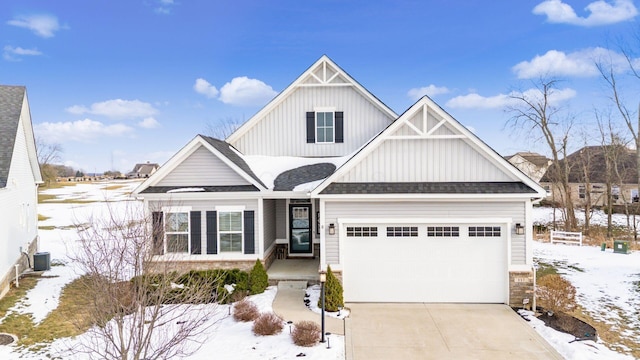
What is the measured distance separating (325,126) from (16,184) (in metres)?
12.0

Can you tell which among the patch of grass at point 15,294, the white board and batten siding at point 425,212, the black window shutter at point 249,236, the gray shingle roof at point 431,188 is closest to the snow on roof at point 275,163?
the black window shutter at point 249,236

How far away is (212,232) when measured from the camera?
→ 12.2 metres

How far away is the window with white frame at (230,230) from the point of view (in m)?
12.3

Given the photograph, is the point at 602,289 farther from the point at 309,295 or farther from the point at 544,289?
the point at 309,295

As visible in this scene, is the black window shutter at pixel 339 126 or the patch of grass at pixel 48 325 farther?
the black window shutter at pixel 339 126

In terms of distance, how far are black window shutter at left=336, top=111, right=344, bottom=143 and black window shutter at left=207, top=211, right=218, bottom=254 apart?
6.30 meters

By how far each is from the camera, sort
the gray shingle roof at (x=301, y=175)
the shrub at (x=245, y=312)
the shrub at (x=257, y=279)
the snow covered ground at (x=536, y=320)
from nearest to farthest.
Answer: the snow covered ground at (x=536, y=320) → the shrub at (x=245, y=312) → the shrub at (x=257, y=279) → the gray shingle roof at (x=301, y=175)

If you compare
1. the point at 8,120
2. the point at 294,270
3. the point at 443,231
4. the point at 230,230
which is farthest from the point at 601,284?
the point at 8,120

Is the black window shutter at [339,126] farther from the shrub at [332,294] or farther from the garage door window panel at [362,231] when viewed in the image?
the shrub at [332,294]

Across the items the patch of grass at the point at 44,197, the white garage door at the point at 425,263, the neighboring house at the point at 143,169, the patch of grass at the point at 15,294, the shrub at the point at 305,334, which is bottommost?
the patch of grass at the point at 15,294

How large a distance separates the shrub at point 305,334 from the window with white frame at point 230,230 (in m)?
4.49

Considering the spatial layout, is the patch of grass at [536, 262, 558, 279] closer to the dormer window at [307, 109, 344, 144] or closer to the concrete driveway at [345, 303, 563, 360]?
the concrete driveway at [345, 303, 563, 360]

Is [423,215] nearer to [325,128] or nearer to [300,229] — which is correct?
[300,229]

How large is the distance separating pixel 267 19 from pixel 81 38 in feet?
37.1
